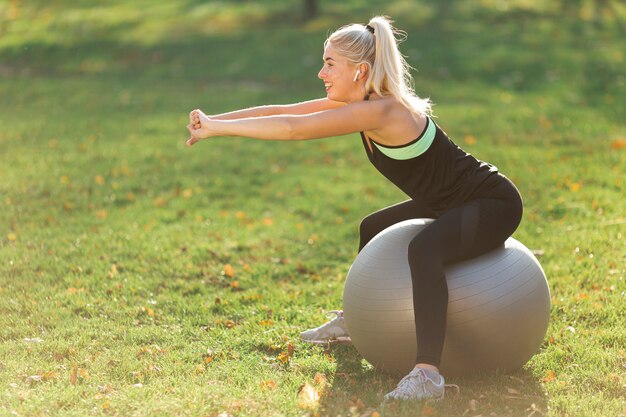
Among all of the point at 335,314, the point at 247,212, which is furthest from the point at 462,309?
the point at 247,212

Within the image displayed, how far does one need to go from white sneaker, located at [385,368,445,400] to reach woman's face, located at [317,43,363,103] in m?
1.73

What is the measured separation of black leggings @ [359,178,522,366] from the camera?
489cm

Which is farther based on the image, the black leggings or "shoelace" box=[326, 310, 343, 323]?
"shoelace" box=[326, 310, 343, 323]

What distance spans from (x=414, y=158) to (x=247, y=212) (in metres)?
5.10

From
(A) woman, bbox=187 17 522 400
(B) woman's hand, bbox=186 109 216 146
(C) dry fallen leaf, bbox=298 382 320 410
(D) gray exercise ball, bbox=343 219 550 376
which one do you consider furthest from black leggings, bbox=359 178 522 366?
(B) woman's hand, bbox=186 109 216 146

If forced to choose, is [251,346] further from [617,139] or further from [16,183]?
[617,139]

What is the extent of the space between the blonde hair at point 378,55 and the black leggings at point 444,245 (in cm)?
70

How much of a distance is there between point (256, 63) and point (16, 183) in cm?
859

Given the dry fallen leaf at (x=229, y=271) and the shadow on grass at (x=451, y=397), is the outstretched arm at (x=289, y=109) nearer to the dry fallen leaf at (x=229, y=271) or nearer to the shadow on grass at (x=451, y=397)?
the shadow on grass at (x=451, y=397)

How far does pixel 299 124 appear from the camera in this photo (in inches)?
192

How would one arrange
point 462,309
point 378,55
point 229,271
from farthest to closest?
point 229,271 < point 378,55 < point 462,309

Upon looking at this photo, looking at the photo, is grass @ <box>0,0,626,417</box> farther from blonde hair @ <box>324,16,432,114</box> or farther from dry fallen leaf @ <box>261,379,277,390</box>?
blonde hair @ <box>324,16,432,114</box>

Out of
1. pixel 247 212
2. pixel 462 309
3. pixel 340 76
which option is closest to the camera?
pixel 462 309

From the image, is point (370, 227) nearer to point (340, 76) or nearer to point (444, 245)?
A: point (444, 245)
